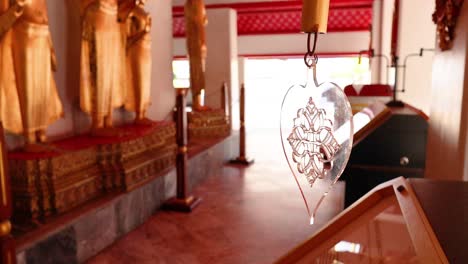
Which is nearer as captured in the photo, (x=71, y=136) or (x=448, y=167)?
(x=448, y=167)

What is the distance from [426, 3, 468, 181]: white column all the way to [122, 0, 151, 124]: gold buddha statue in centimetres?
220

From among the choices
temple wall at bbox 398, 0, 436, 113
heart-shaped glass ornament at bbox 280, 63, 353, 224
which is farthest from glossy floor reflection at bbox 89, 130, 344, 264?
heart-shaped glass ornament at bbox 280, 63, 353, 224

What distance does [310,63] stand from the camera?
0.40 metres

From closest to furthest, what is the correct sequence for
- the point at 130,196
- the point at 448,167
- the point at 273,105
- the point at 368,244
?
1. the point at 368,244
2. the point at 448,167
3. the point at 130,196
4. the point at 273,105

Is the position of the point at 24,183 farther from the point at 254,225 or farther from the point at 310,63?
the point at 310,63

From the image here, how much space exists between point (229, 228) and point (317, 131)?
2.36 metres

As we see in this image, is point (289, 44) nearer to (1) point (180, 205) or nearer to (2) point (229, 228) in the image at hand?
(1) point (180, 205)

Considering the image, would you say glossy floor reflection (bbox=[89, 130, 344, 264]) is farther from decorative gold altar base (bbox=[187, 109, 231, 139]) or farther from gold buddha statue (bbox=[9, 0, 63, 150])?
decorative gold altar base (bbox=[187, 109, 231, 139])

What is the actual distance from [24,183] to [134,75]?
Result: 1.52m

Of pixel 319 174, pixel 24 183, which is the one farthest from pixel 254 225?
pixel 319 174

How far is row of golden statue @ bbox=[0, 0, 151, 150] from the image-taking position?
2.14 m

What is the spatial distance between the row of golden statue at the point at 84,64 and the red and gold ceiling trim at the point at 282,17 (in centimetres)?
455

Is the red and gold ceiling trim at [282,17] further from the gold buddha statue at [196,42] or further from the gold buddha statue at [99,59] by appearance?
the gold buddha statue at [99,59]

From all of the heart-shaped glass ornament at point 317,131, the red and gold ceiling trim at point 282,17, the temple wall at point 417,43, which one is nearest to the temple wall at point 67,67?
the heart-shaped glass ornament at point 317,131
